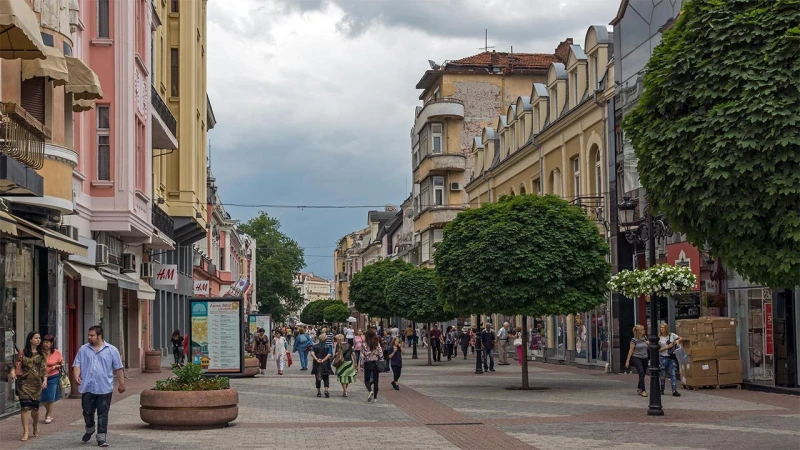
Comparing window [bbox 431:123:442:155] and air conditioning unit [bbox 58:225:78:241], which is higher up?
window [bbox 431:123:442:155]

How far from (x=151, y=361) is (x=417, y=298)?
14209 millimetres

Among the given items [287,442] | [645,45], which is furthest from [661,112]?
[645,45]

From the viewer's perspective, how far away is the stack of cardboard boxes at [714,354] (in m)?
24.5

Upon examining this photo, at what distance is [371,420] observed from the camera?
736 inches

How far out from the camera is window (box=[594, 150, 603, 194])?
112 ft

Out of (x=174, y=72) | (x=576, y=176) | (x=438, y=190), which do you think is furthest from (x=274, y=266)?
(x=576, y=176)

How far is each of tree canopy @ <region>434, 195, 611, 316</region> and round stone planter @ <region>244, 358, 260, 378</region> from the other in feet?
32.5

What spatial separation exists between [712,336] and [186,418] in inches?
518

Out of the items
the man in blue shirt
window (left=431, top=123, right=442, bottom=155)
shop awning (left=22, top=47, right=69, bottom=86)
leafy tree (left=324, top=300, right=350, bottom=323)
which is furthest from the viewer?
leafy tree (left=324, top=300, right=350, bottom=323)

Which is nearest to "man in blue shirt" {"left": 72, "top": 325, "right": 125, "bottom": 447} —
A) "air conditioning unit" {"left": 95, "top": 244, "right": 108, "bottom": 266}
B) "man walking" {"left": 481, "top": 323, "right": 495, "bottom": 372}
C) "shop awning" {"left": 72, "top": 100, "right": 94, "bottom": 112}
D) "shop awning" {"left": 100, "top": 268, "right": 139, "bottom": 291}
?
"shop awning" {"left": 72, "top": 100, "right": 94, "bottom": 112}

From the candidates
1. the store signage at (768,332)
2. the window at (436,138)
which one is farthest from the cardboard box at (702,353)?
the window at (436,138)

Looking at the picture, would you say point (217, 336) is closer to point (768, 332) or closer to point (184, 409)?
point (184, 409)

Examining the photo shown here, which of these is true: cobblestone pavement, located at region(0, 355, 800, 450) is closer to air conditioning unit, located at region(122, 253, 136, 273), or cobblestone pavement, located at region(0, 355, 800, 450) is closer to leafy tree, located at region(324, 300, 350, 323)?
air conditioning unit, located at region(122, 253, 136, 273)

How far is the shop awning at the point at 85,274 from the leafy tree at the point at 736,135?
47.7 feet
